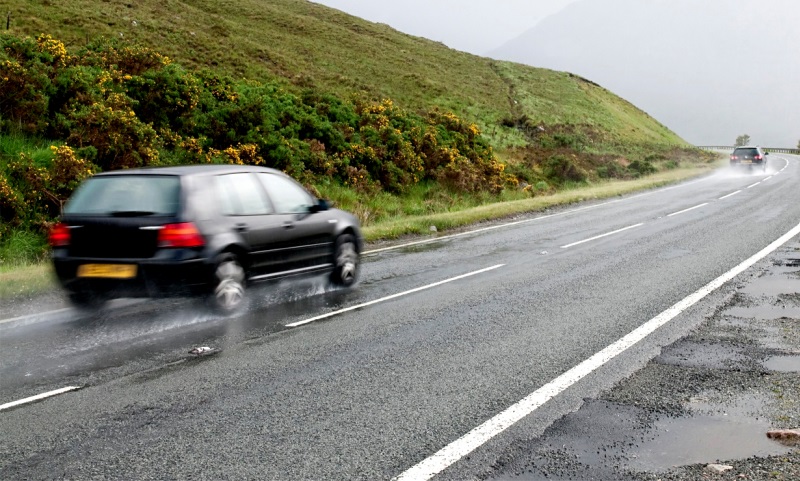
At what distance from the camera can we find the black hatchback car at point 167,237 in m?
7.94

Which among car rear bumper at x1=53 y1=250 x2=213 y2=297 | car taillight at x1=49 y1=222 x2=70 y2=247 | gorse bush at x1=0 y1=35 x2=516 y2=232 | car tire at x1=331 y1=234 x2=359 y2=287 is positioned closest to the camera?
car rear bumper at x1=53 y1=250 x2=213 y2=297

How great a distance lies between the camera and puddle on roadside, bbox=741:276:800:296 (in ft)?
32.0

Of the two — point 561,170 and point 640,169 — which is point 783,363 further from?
point 640,169

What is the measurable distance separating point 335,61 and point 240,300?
42.0 metres

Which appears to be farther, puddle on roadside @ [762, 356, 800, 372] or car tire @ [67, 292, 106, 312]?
car tire @ [67, 292, 106, 312]

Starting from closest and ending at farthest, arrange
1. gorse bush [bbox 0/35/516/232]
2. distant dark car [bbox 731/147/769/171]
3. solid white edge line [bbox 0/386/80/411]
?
solid white edge line [bbox 0/386/80/411]
gorse bush [bbox 0/35/516/232]
distant dark car [bbox 731/147/769/171]

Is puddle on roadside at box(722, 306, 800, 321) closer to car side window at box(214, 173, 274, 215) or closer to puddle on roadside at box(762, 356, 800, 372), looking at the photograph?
puddle on roadside at box(762, 356, 800, 372)

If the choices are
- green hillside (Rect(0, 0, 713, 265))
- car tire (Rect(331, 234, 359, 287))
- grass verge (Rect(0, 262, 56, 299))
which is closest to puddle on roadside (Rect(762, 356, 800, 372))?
car tire (Rect(331, 234, 359, 287))

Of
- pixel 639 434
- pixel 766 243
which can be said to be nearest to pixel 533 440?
pixel 639 434

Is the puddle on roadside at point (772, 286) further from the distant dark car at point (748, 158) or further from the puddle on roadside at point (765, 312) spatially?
the distant dark car at point (748, 158)

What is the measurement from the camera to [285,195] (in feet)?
31.7

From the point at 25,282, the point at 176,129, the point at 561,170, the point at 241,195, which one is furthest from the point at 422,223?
the point at 561,170

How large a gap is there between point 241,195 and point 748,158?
41880 mm

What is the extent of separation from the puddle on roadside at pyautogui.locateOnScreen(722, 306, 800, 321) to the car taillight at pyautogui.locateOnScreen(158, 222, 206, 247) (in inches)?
225
